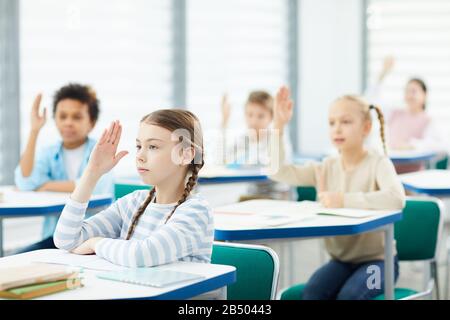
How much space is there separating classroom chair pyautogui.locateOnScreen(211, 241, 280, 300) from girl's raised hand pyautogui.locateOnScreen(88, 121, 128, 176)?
1.41 feet

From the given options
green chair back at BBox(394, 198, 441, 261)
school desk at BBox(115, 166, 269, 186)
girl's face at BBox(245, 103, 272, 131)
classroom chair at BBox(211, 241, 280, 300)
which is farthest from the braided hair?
girl's face at BBox(245, 103, 272, 131)

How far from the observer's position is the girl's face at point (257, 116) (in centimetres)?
554

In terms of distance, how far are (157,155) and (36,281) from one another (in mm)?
621

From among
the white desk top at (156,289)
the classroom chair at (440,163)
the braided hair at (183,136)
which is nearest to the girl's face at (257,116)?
the classroom chair at (440,163)

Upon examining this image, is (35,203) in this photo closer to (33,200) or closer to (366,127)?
(33,200)

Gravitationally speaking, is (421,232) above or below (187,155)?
below

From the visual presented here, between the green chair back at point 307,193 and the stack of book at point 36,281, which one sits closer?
the stack of book at point 36,281

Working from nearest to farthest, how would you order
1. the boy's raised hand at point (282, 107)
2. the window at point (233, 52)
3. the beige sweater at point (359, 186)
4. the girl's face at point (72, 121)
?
the beige sweater at point (359, 186)
the boy's raised hand at point (282, 107)
the girl's face at point (72, 121)
the window at point (233, 52)

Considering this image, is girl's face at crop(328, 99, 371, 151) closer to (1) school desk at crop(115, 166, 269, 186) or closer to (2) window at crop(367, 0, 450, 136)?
(1) school desk at crop(115, 166, 269, 186)

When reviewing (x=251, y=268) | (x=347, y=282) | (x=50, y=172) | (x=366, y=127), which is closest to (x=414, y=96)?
(x=366, y=127)

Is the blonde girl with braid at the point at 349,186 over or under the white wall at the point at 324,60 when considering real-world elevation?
under

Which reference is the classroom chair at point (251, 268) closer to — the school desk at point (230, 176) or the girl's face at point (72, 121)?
the girl's face at point (72, 121)

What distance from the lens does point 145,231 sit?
2191 mm

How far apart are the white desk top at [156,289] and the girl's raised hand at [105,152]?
0.33 metres
